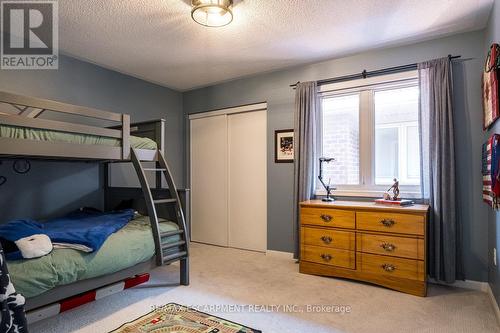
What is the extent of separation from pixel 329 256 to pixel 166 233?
5.24ft

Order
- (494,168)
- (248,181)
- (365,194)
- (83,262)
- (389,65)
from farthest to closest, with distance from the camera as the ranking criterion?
(248,181)
(365,194)
(389,65)
(494,168)
(83,262)

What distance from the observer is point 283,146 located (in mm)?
3695

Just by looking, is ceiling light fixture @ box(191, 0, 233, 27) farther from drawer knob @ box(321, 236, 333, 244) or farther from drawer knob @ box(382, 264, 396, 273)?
drawer knob @ box(382, 264, 396, 273)

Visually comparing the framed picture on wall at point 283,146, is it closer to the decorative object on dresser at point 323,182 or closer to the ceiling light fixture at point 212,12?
the decorative object on dresser at point 323,182

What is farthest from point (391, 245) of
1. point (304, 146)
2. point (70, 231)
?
point (70, 231)

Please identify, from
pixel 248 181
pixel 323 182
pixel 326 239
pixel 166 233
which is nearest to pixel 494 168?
pixel 326 239

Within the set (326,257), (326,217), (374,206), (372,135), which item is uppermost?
(372,135)

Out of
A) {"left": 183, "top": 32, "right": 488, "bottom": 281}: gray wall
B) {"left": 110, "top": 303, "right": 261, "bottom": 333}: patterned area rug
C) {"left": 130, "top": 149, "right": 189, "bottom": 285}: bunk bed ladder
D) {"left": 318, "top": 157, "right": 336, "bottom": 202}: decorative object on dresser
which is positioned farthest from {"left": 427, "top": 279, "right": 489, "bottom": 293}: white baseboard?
{"left": 130, "top": 149, "right": 189, "bottom": 285}: bunk bed ladder

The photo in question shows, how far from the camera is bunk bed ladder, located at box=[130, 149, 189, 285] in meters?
2.46

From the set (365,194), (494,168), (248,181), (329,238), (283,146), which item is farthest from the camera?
(248,181)

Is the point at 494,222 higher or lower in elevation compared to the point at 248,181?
lower

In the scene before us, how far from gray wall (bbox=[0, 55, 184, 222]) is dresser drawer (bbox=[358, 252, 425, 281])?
3.03 meters

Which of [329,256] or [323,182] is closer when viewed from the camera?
[329,256]

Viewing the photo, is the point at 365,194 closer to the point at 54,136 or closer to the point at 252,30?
the point at 252,30
